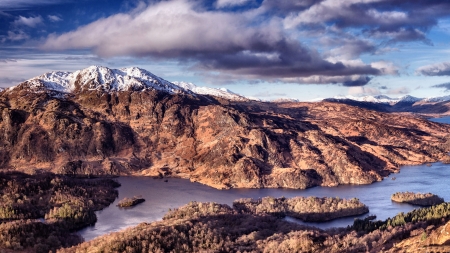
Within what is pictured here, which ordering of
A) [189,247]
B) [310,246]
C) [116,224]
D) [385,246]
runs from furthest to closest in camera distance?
[116,224] < [189,247] < [310,246] < [385,246]

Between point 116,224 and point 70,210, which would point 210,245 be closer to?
point 116,224

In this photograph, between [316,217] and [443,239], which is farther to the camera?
[316,217]

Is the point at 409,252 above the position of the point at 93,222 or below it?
above

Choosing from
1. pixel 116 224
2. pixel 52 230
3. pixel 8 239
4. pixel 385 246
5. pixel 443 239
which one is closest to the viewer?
pixel 443 239

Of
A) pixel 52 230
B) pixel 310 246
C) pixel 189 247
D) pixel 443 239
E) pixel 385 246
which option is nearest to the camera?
pixel 443 239

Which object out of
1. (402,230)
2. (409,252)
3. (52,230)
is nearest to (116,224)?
(52,230)

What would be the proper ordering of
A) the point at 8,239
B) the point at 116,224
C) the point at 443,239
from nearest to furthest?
the point at 443,239 < the point at 8,239 < the point at 116,224

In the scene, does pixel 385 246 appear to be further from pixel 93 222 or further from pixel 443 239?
pixel 93 222

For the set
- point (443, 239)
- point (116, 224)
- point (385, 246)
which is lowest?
point (116, 224)

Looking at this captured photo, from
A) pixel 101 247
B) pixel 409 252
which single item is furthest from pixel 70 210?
pixel 409 252
